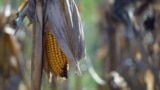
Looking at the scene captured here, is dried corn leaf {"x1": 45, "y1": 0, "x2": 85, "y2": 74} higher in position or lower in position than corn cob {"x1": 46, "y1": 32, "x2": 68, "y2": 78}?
higher

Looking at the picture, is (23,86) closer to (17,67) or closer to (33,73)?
(17,67)

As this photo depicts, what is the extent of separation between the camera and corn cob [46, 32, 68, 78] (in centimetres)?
148

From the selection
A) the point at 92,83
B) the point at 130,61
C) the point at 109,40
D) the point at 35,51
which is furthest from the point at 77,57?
the point at 92,83

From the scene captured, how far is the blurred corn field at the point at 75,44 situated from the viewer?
150cm

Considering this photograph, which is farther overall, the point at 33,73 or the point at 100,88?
the point at 100,88

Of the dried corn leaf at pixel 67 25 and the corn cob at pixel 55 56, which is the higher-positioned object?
the dried corn leaf at pixel 67 25

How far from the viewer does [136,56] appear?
305 centimetres

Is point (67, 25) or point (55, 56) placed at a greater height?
point (67, 25)

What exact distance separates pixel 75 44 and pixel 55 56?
0.08 metres

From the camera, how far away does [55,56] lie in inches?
58.5

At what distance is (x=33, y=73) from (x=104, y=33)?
220 centimetres

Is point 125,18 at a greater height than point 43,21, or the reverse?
point 125,18

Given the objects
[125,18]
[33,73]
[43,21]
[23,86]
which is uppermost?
[125,18]

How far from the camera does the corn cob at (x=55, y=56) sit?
1.48 metres
